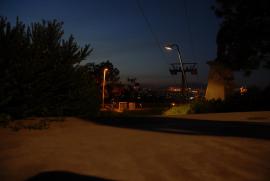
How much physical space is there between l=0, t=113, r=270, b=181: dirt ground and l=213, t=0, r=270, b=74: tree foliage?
12112 millimetres

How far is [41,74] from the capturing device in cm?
1584

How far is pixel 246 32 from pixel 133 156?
16.7 metres

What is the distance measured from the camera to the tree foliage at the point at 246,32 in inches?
901

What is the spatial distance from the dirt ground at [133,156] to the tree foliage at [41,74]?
3.38 m

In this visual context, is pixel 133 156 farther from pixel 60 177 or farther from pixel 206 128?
pixel 206 128

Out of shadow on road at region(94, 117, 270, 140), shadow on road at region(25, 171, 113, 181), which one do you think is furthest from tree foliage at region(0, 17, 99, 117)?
shadow on road at region(25, 171, 113, 181)

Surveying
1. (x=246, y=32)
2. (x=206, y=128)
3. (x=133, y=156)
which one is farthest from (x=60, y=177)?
(x=246, y=32)

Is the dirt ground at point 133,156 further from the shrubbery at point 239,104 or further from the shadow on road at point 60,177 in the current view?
the shrubbery at point 239,104

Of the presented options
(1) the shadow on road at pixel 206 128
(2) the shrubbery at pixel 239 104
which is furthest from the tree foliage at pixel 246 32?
(1) the shadow on road at pixel 206 128

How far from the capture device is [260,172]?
23.4ft

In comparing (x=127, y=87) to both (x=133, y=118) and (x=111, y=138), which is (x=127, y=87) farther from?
(x=111, y=138)

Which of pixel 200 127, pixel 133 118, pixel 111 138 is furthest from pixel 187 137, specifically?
pixel 133 118

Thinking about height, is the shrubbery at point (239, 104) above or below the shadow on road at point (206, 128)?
above

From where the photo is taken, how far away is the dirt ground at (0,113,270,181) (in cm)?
706
